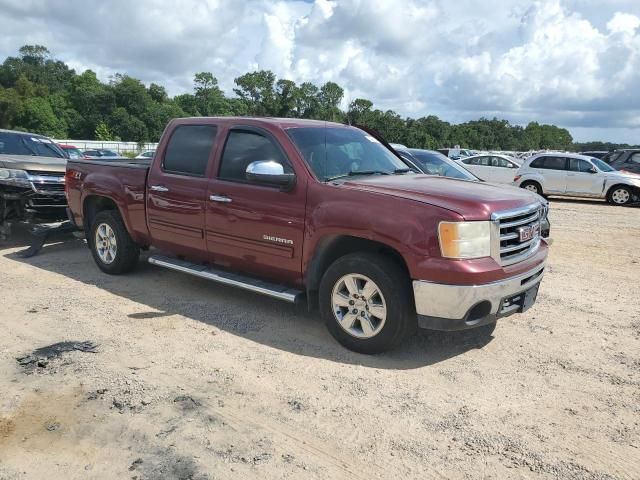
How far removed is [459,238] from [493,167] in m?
18.7

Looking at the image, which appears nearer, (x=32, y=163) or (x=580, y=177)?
(x=32, y=163)

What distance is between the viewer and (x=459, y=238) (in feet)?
13.0

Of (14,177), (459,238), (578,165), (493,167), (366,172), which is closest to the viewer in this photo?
(459,238)

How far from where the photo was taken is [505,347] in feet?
15.6

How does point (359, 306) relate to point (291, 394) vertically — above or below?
A: above

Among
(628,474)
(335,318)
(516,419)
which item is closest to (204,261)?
(335,318)

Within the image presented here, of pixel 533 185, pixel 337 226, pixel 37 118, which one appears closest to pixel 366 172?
pixel 337 226

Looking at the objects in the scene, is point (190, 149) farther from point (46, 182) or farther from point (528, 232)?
point (46, 182)

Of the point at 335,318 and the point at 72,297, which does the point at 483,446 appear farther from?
the point at 72,297

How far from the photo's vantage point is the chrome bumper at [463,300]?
396 cm

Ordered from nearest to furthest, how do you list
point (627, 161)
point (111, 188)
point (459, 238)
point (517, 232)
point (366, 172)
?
point (459, 238), point (517, 232), point (366, 172), point (111, 188), point (627, 161)

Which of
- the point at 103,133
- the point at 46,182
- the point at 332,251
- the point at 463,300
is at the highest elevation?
the point at 103,133

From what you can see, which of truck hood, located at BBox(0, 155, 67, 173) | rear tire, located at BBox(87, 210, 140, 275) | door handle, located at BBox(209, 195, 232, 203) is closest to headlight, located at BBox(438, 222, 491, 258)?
door handle, located at BBox(209, 195, 232, 203)

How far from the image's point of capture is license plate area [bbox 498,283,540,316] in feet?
13.9
